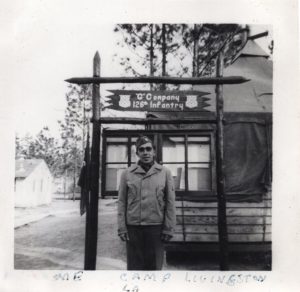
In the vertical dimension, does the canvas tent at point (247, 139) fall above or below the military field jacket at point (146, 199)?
above

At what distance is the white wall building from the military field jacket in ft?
2.31

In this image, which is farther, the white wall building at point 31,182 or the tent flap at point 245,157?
the tent flap at point 245,157

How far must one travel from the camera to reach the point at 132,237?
10.1 ft

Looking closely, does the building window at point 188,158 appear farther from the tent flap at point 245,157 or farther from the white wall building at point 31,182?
the white wall building at point 31,182

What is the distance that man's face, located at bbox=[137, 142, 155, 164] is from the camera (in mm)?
3055

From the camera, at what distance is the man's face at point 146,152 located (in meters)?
3.05

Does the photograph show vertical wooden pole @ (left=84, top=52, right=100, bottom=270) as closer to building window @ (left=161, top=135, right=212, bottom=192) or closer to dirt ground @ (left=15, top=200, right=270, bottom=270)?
dirt ground @ (left=15, top=200, right=270, bottom=270)

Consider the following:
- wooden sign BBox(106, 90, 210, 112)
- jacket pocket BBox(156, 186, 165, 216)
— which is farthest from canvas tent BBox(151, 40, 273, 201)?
jacket pocket BBox(156, 186, 165, 216)

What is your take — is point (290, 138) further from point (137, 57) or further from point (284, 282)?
point (137, 57)

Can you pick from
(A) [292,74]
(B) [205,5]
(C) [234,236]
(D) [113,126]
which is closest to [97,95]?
A: (D) [113,126]

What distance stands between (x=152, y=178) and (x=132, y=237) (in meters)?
0.47
